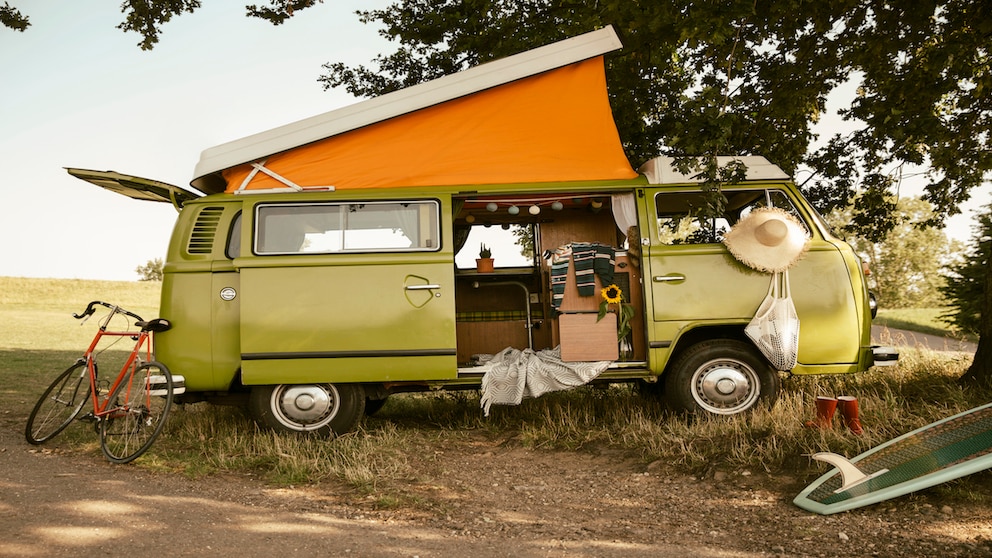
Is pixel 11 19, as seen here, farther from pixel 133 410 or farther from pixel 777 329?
pixel 777 329

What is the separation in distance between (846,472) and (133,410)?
17.8ft

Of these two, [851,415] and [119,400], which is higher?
[119,400]

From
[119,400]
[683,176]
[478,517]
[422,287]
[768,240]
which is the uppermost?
[683,176]

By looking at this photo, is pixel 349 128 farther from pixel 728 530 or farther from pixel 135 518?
pixel 728 530

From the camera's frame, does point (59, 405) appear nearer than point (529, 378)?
No

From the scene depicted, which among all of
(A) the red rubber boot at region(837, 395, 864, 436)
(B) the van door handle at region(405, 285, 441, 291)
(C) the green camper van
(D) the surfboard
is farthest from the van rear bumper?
(B) the van door handle at region(405, 285, 441, 291)

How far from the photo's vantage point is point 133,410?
650cm

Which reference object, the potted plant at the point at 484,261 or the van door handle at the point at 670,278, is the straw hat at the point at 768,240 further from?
the potted plant at the point at 484,261

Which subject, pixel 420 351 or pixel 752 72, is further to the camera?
pixel 752 72

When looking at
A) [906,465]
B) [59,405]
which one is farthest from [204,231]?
[906,465]

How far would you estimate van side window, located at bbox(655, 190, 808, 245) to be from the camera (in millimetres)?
6859

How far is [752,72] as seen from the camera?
1030 cm

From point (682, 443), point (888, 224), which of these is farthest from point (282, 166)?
point (888, 224)

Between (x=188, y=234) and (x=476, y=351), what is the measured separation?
3.19 meters
